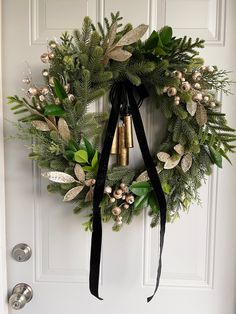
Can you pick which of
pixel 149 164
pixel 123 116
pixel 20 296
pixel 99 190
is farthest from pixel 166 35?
pixel 20 296

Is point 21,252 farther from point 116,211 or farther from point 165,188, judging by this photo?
point 165,188

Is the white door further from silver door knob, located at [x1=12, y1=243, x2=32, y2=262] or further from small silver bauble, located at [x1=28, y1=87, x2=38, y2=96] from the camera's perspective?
small silver bauble, located at [x1=28, y1=87, x2=38, y2=96]

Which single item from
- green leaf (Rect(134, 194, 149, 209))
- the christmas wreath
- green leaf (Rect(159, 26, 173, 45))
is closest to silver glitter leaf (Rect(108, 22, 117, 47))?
the christmas wreath

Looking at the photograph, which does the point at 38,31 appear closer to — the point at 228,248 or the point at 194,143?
the point at 194,143

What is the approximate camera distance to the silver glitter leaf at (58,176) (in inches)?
32.5

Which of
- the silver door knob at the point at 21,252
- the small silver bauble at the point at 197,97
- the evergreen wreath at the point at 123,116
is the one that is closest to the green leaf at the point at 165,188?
the evergreen wreath at the point at 123,116

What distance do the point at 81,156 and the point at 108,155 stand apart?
0.08 meters

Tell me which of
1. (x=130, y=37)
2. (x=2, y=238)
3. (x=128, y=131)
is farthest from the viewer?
(x=2, y=238)

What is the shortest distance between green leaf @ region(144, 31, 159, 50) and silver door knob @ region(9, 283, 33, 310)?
35.2 inches

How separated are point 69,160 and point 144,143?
0.74ft

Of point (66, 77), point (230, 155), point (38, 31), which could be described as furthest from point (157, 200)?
point (38, 31)

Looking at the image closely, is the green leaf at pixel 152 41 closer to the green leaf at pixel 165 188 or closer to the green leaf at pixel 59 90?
the green leaf at pixel 59 90

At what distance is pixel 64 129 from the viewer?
0.81 meters

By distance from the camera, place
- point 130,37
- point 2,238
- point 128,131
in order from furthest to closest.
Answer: point 2,238 → point 128,131 → point 130,37
